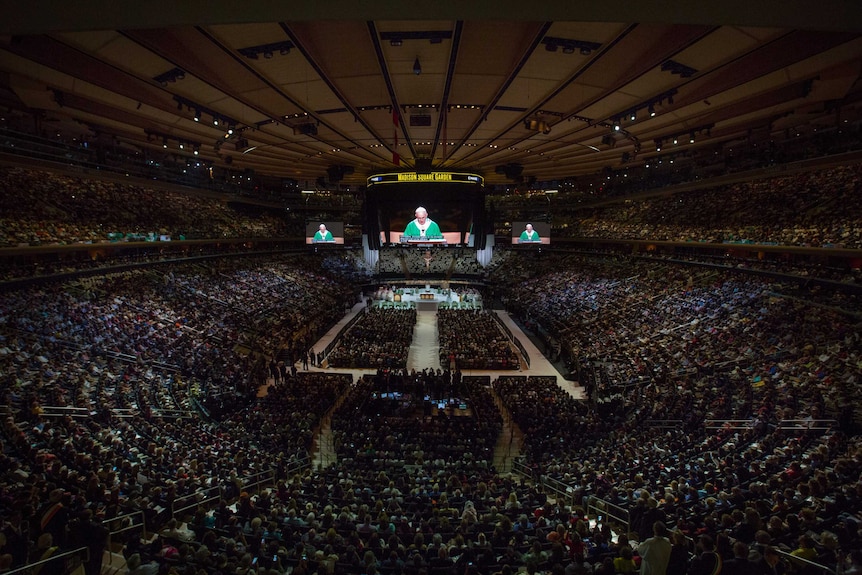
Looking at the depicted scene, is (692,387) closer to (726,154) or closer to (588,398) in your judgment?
(588,398)

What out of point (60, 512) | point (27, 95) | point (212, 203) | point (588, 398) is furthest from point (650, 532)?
point (212, 203)

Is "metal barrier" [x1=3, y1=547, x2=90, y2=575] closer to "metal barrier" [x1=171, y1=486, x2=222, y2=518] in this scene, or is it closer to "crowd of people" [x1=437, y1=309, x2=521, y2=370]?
"metal barrier" [x1=171, y1=486, x2=222, y2=518]

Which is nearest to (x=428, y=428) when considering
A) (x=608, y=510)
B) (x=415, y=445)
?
(x=415, y=445)

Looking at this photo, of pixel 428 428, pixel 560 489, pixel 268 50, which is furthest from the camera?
pixel 428 428

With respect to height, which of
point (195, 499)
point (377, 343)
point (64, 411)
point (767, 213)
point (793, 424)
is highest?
point (767, 213)

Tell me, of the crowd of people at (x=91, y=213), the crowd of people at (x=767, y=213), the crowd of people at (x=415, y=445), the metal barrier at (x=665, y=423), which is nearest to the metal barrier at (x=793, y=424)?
the crowd of people at (x=415, y=445)

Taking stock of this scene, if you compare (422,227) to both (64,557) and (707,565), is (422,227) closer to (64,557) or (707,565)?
(64,557)
